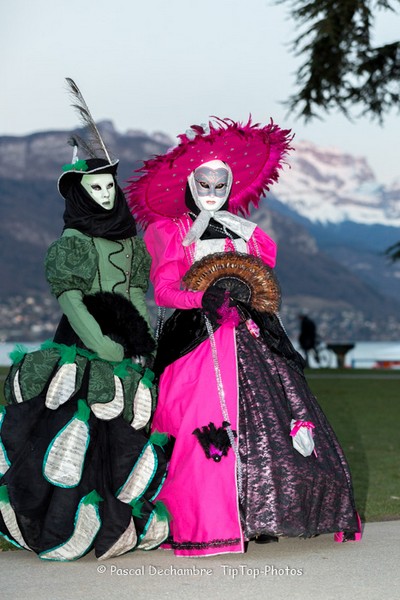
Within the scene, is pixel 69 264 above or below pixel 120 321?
above

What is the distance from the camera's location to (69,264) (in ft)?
16.8

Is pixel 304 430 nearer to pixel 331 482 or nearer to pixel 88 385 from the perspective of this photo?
pixel 331 482

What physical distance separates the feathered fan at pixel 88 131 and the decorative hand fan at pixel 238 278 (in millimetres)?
733

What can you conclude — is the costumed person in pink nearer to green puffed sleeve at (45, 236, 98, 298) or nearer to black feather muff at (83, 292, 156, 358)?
black feather muff at (83, 292, 156, 358)

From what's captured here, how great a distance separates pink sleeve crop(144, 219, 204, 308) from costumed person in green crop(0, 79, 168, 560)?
25cm

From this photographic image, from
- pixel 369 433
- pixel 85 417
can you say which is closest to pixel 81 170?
pixel 85 417

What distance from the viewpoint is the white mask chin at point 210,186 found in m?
5.72

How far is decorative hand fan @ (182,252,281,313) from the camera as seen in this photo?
17.7ft

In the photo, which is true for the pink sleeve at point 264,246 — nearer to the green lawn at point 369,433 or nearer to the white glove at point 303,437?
the white glove at point 303,437

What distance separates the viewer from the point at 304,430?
5.11 meters

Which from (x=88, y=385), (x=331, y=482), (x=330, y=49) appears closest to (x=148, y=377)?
(x=88, y=385)

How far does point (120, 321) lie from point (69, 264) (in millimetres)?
369

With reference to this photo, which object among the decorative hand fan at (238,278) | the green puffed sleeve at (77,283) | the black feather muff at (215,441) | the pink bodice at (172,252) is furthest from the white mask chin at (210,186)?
the black feather muff at (215,441)

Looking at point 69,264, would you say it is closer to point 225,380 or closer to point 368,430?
point 225,380
